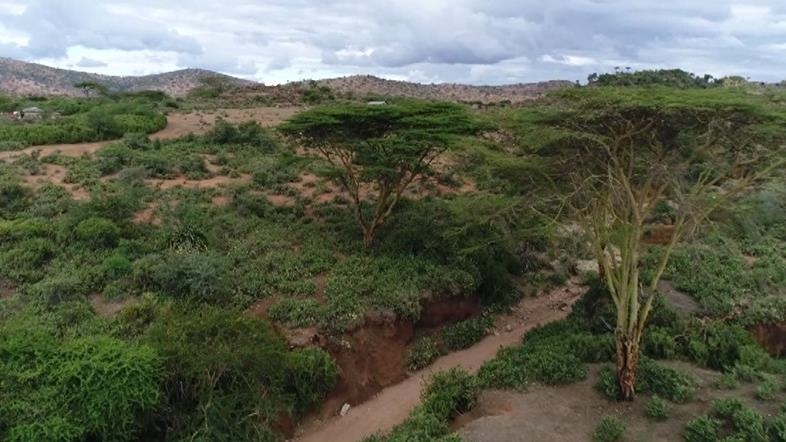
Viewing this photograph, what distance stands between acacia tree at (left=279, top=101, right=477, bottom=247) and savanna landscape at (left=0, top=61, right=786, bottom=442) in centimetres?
10

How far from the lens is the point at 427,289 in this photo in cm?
1648

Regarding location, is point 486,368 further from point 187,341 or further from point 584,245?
point 584,245

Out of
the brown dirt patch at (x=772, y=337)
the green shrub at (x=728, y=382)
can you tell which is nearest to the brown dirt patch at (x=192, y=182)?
the green shrub at (x=728, y=382)

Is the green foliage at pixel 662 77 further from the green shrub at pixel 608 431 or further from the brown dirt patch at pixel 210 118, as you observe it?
the green shrub at pixel 608 431

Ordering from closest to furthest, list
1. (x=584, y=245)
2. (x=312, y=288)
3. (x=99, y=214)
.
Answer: (x=312, y=288)
(x=99, y=214)
(x=584, y=245)

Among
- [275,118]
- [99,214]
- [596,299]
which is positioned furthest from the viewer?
[275,118]

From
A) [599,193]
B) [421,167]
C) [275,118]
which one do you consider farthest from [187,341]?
[275,118]

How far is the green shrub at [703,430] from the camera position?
10.1 meters

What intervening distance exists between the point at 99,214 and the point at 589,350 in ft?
47.3

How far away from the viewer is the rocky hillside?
70.8m

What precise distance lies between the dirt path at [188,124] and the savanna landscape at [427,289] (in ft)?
12.8

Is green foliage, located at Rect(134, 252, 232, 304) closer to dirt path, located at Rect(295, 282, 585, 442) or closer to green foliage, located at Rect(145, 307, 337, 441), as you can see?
green foliage, located at Rect(145, 307, 337, 441)

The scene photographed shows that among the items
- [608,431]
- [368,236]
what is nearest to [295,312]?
[368,236]

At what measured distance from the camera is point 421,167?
1872 centimetres
